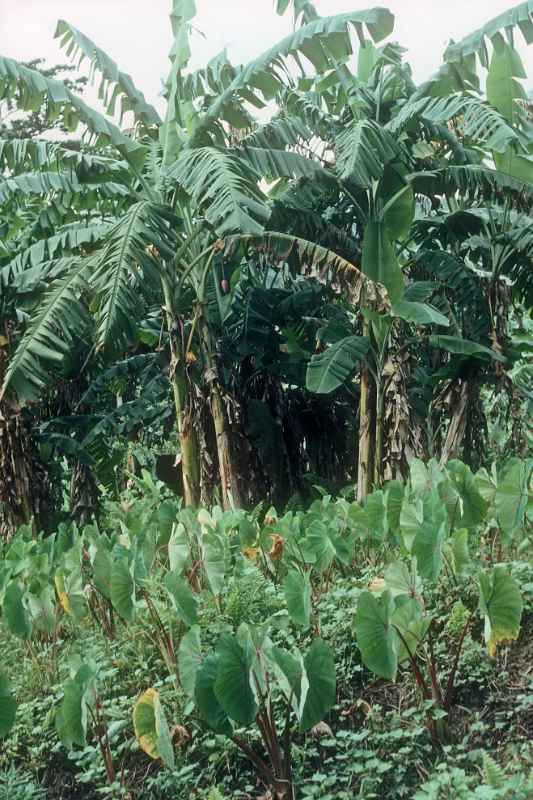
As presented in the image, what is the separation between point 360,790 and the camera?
11.7ft

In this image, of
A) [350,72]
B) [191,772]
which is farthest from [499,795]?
[350,72]

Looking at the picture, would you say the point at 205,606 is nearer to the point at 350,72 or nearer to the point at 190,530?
the point at 190,530

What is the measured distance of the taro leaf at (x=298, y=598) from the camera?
167 inches

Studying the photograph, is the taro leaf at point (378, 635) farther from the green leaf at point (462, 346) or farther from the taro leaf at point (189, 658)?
the green leaf at point (462, 346)

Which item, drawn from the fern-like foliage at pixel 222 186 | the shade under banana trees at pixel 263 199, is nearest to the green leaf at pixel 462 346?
the shade under banana trees at pixel 263 199

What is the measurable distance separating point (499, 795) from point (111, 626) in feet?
8.43

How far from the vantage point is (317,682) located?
11.6 feet

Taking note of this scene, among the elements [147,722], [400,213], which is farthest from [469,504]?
[400,213]

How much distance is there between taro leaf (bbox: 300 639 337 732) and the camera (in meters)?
3.53

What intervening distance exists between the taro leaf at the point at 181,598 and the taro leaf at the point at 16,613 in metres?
1.02

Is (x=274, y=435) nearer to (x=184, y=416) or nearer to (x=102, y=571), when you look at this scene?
(x=184, y=416)

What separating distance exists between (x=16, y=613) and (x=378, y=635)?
2045mm

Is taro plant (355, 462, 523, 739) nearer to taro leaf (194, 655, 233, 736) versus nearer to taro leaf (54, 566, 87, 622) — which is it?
taro leaf (194, 655, 233, 736)

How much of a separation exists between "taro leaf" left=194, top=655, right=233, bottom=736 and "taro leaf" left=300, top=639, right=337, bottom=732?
29cm
